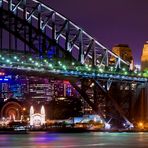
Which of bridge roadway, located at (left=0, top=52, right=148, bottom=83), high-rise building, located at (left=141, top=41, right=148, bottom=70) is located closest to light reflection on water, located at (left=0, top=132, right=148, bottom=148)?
bridge roadway, located at (left=0, top=52, right=148, bottom=83)

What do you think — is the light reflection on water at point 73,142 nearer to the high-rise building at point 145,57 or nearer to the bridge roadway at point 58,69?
the bridge roadway at point 58,69

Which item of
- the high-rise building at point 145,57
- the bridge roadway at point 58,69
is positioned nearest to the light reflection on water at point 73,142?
the bridge roadway at point 58,69

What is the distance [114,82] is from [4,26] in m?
25.7

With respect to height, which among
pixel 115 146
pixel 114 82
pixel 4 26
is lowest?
pixel 115 146

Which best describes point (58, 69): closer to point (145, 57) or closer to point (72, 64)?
point (72, 64)

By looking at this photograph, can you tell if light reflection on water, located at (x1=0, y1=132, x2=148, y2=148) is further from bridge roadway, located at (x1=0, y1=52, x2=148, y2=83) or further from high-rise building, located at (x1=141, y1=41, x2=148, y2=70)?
high-rise building, located at (x1=141, y1=41, x2=148, y2=70)

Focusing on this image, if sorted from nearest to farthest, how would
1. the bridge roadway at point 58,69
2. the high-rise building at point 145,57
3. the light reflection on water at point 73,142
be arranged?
the light reflection on water at point 73,142
the bridge roadway at point 58,69
the high-rise building at point 145,57

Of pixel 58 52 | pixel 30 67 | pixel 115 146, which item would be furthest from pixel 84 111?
pixel 115 146

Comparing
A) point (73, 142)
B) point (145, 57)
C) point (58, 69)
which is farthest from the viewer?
point (145, 57)

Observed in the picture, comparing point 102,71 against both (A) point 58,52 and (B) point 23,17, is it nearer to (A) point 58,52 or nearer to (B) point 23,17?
(A) point 58,52

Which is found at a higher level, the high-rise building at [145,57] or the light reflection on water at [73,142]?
the high-rise building at [145,57]

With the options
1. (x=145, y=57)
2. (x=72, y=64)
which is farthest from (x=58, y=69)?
(x=145, y=57)

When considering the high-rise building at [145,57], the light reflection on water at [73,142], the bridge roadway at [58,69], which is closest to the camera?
the light reflection on water at [73,142]

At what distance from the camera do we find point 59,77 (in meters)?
128
